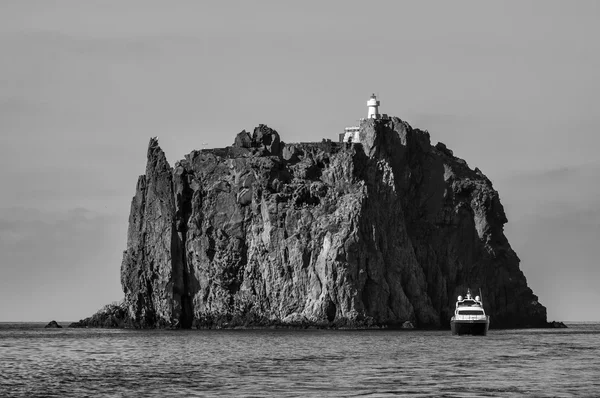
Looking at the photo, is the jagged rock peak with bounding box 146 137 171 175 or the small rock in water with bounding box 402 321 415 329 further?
the jagged rock peak with bounding box 146 137 171 175

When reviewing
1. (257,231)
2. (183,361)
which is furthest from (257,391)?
(257,231)

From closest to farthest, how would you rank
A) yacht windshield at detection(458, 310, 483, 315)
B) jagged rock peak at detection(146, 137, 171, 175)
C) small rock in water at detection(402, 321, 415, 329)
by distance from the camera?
yacht windshield at detection(458, 310, 483, 315), small rock in water at detection(402, 321, 415, 329), jagged rock peak at detection(146, 137, 171, 175)

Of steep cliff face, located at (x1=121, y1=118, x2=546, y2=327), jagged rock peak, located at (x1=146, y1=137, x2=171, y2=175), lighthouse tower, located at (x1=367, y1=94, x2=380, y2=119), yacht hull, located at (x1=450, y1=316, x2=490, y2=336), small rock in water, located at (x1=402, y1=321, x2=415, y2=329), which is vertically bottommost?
yacht hull, located at (x1=450, y1=316, x2=490, y2=336)

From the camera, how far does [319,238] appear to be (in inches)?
5679

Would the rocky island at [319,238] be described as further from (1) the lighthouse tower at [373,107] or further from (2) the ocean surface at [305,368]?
(2) the ocean surface at [305,368]

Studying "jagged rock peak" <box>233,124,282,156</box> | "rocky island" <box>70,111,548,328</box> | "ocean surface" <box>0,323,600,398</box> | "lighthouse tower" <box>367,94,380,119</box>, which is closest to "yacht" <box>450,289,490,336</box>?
"ocean surface" <box>0,323,600,398</box>

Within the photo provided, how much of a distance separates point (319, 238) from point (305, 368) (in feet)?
232

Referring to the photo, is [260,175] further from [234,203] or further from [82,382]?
[82,382]

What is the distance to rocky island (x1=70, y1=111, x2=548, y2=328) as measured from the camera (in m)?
143

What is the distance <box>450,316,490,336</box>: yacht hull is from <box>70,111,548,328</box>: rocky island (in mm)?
19079

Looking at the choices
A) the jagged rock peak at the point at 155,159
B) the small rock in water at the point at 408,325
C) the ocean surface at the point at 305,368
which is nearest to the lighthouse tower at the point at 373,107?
the jagged rock peak at the point at 155,159

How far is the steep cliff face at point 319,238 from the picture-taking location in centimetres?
14338

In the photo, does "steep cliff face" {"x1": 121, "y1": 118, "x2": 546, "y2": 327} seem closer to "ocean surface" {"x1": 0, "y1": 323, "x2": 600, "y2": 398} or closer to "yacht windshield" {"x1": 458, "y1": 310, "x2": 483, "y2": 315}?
"yacht windshield" {"x1": 458, "y1": 310, "x2": 483, "y2": 315}

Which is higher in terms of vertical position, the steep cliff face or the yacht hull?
the steep cliff face
